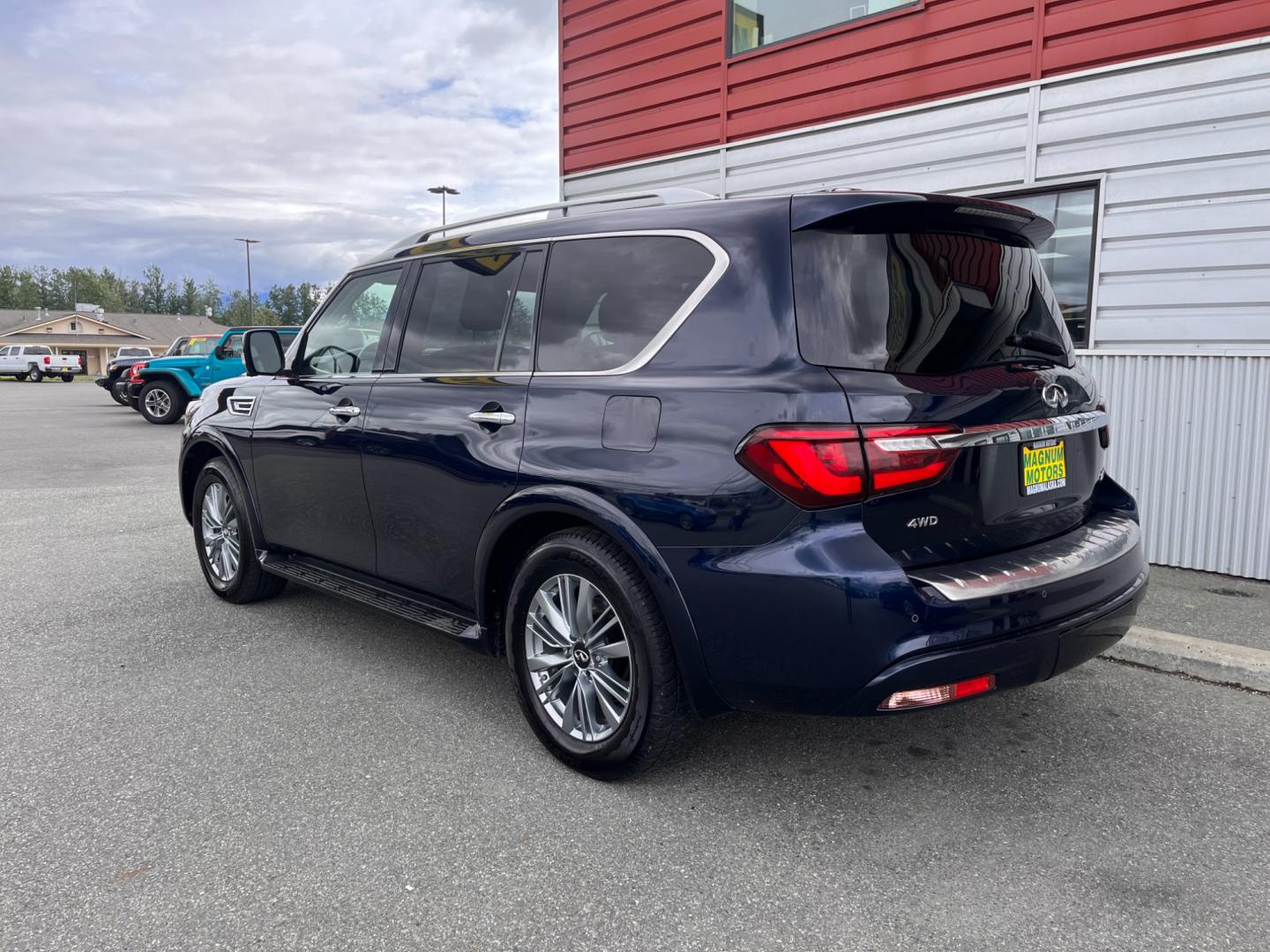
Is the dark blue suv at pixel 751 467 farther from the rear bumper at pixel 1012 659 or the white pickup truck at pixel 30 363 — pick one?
the white pickup truck at pixel 30 363

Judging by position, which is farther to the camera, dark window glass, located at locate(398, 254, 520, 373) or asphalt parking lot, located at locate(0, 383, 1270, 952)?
dark window glass, located at locate(398, 254, 520, 373)

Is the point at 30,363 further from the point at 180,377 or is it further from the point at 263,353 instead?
the point at 263,353

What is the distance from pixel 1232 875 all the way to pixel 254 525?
14.0ft

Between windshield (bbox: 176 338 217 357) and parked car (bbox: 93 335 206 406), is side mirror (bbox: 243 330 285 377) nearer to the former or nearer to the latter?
parked car (bbox: 93 335 206 406)

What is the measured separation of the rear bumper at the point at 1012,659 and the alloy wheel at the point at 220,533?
3680 millimetres

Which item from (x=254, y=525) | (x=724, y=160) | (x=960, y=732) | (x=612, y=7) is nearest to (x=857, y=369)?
(x=960, y=732)

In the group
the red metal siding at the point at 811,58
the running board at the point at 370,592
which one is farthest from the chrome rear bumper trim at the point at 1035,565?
the red metal siding at the point at 811,58

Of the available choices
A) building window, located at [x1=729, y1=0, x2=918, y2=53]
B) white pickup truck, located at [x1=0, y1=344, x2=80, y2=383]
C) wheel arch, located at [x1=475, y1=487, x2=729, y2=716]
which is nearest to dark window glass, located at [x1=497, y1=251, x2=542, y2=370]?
wheel arch, located at [x1=475, y1=487, x2=729, y2=716]

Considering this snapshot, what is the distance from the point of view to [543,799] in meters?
2.90

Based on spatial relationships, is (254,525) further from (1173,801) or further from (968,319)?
(1173,801)

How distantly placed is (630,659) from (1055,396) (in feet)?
5.07

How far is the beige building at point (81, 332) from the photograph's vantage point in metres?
80.6

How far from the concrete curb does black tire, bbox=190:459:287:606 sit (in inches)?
164

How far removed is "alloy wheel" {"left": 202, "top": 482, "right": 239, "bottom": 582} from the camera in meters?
4.94
